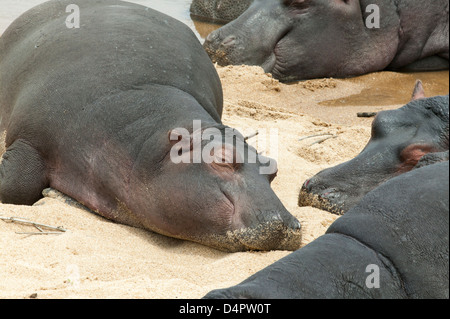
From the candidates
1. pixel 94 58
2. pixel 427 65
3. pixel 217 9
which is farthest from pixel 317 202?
pixel 217 9

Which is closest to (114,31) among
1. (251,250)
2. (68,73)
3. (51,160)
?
(68,73)

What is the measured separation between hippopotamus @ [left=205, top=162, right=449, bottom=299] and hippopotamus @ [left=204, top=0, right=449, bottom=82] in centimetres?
586

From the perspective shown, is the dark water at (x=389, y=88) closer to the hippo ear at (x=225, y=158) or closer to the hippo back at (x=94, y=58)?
the hippo back at (x=94, y=58)

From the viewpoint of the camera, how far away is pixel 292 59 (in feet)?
27.8

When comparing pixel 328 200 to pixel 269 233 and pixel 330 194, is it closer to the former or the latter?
pixel 330 194

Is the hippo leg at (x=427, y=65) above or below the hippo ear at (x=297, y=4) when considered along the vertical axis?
below

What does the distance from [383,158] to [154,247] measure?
1.56 m

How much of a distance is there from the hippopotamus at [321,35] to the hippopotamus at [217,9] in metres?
3.65

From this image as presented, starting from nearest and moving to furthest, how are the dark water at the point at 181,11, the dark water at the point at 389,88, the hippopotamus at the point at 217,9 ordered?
1. the dark water at the point at 389,88
2. the dark water at the point at 181,11
3. the hippopotamus at the point at 217,9

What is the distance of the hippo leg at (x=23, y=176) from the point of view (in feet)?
16.3

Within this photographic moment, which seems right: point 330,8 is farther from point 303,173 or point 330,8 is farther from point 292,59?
point 303,173

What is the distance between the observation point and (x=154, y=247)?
4379 millimetres

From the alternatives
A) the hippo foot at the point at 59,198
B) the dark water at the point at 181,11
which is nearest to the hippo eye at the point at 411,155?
the hippo foot at the point at 59,198

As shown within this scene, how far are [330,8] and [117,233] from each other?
470 cm
